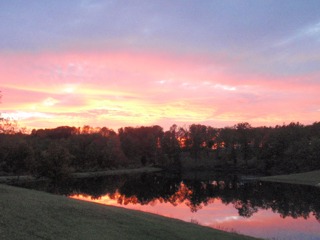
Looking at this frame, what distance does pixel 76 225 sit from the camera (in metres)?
15.2

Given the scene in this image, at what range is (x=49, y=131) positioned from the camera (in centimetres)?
14950

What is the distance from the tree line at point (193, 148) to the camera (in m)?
91.9

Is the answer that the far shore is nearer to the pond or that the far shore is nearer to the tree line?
the tree line

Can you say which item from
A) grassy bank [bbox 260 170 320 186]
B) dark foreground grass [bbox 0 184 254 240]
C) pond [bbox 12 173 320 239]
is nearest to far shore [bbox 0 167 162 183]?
pond [bbox 12 173 320 239]

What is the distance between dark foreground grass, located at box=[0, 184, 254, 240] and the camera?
42.8 ft

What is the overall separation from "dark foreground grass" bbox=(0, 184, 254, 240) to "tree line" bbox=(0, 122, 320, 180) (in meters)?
49.5

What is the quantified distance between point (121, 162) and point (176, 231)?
98.4 metres

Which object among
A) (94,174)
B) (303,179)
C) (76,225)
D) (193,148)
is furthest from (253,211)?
(193,148)

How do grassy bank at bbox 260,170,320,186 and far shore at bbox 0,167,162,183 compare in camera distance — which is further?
grassy bank at bbox 260,170,320,186

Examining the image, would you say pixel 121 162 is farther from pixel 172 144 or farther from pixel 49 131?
pixel 49 131

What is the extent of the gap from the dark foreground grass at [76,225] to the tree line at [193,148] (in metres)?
49.5

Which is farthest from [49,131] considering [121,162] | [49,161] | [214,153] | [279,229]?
[279,229]

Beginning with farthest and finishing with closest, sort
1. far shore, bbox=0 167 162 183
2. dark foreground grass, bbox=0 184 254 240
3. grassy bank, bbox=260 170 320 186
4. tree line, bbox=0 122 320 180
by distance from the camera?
1. tree line, bbox=0 122 320 180
2. grassy bank, bbox=260 170 320 186
3. far shore, bbox=0 167 162 183
4. dark foreground grass, bbox=0 184 254 240

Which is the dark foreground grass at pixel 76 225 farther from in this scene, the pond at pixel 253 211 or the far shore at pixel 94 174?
the far shore at pixel 94 174
